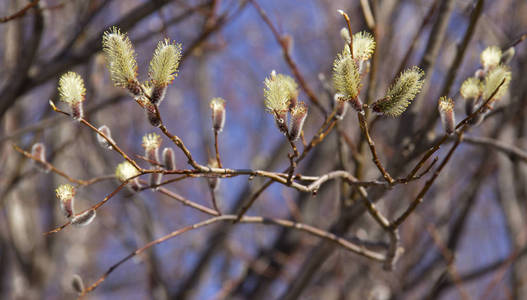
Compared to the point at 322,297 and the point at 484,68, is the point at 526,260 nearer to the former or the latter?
the point at 322,297

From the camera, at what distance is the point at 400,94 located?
1.08 metres

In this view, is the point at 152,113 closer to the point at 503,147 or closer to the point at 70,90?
the point at 70,90

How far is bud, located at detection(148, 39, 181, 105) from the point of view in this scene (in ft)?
3.30

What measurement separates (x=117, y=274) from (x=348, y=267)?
3.94 metres

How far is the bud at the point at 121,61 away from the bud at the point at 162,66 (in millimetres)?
41

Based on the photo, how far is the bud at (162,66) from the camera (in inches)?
39.6

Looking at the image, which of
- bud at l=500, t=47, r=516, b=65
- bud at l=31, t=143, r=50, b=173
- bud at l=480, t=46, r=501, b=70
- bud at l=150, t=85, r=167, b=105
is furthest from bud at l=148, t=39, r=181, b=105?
bud at l=500, t=47, r=516, b=65

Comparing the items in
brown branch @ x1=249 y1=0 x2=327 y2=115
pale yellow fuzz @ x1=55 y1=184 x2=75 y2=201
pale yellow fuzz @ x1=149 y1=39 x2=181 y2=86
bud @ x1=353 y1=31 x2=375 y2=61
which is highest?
brown branch @ x1=249 y1=0 x2=327 y2=115

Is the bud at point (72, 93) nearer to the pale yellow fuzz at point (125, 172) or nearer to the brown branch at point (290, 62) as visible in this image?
the pale yellow fuzz at point (125, 172)

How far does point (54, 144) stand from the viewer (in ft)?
11.7

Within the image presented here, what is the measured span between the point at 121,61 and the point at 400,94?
25.5 inches

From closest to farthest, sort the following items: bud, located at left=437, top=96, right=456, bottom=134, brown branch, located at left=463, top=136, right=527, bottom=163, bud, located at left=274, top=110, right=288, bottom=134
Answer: bud, located at left=274, top=110, right=288, bottom=134
bud, located at left=437, top=96, right=456, bottom=134
brown branch, located at left=463, top=136, right=527, bottom=163

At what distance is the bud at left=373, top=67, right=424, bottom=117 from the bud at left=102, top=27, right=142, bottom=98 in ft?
1.89

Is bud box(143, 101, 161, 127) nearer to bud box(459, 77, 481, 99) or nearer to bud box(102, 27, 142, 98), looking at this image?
bud box(102, 27, 142, 98)
